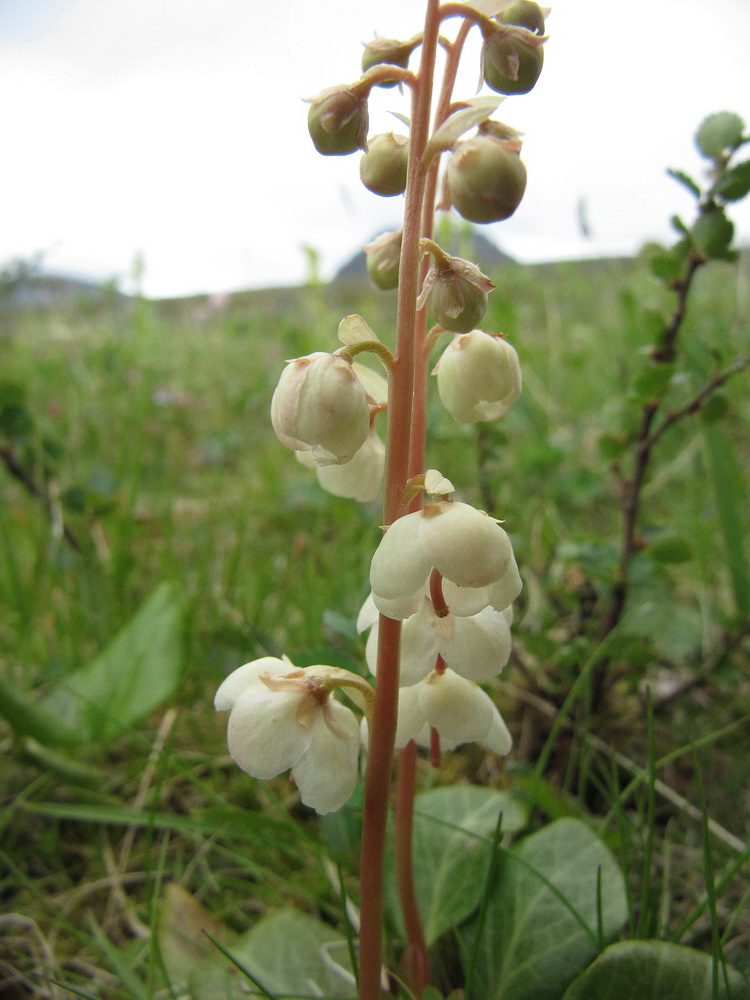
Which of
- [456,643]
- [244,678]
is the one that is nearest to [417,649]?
[456,643]

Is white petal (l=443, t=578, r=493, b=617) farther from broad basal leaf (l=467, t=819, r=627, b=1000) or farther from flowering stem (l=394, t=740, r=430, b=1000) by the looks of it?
broad basal leaf (l=467, t=819, r=627, b=1000)

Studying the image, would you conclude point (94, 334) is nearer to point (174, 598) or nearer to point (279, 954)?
point (174, 598)

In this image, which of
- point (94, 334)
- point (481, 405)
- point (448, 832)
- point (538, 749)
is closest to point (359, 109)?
point (481, 405)

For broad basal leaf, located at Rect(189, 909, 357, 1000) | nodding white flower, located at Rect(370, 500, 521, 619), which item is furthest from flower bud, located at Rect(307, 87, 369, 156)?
broad basal leaf, located at Rect(189, 909, 357, 1000)

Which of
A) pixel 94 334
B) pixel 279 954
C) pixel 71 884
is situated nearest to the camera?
pixel 279 954

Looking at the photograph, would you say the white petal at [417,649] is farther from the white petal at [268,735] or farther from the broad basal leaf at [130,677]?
the broad basal leaf at [130,677]

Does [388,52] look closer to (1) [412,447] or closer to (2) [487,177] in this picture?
(2) [487,177]
